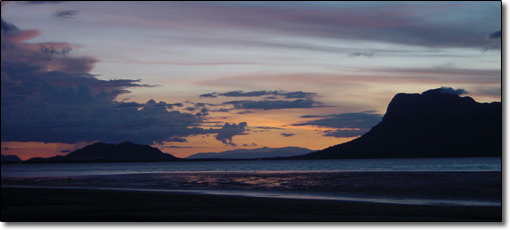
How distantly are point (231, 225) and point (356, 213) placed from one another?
17.5 feet

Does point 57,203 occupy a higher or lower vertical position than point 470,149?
lower

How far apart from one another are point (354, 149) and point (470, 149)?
4727 inches

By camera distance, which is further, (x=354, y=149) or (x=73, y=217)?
(x=354, y=149)

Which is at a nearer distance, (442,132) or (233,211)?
(233,211)

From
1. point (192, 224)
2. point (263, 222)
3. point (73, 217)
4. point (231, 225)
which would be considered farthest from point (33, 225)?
point (263, 222)

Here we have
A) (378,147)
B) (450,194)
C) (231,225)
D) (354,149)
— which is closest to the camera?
(231,225)

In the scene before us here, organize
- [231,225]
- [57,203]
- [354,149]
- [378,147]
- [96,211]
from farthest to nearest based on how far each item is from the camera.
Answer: [354,149], [378,147], [57,203], [96,211], [231,225]

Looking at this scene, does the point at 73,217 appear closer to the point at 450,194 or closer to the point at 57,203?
the point at 57,203

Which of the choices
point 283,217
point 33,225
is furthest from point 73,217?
point 283,217

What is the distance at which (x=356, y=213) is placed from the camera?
57.0 feet

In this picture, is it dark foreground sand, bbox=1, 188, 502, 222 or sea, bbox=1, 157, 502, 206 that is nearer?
dark foreground sand, bbox=1, 188, 502, 222

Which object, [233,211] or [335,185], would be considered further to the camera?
[335,185]

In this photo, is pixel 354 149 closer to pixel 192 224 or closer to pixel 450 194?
pixel 450 194

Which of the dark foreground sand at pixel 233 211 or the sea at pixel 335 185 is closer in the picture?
the dark foreground sand at pixel 233 211
